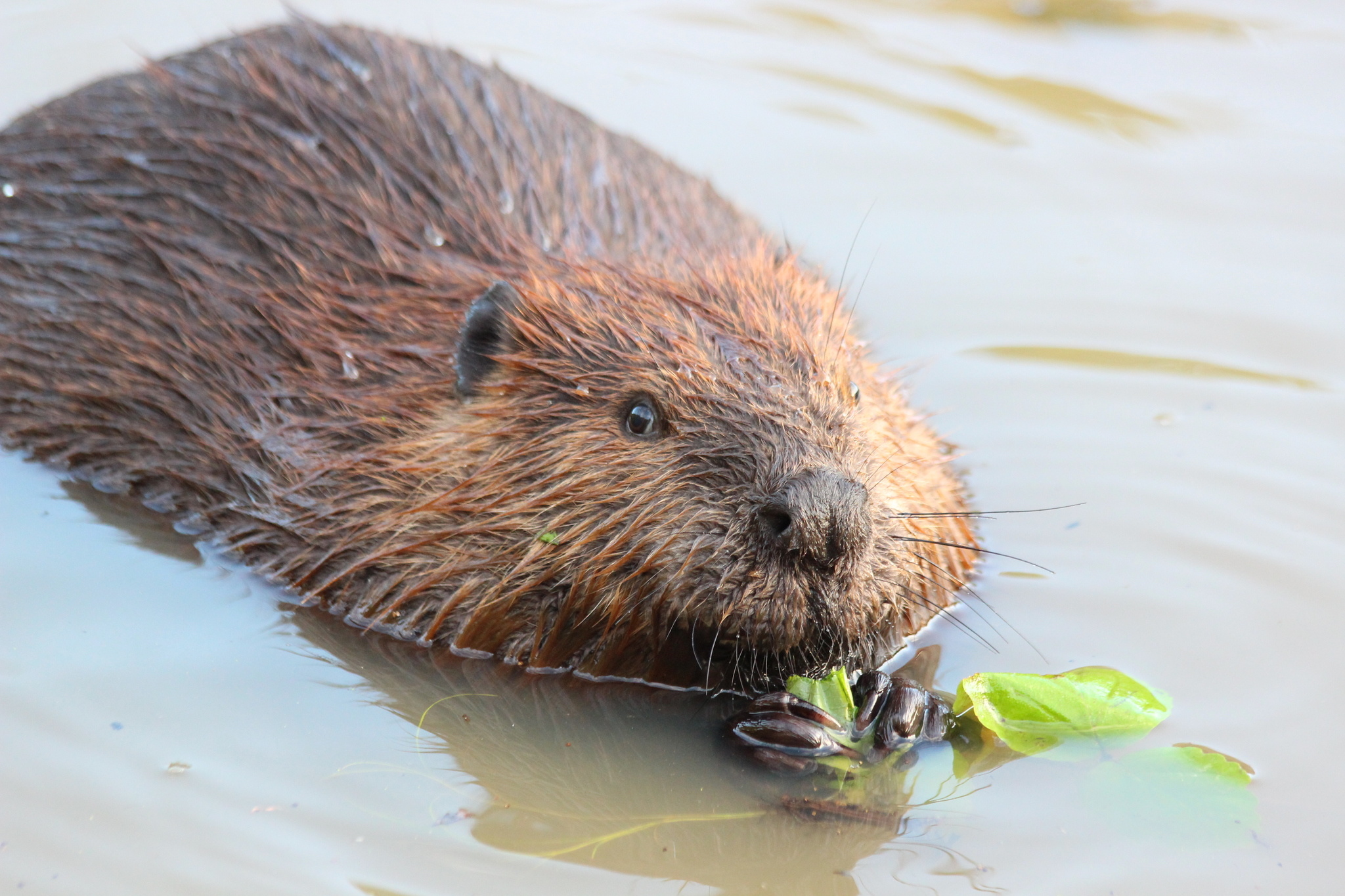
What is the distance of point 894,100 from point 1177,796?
436 cm

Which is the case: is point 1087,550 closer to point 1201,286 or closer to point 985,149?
point 1201,286

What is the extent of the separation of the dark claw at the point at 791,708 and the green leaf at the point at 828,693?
40 mm

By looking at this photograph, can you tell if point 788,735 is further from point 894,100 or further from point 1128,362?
point 894,100

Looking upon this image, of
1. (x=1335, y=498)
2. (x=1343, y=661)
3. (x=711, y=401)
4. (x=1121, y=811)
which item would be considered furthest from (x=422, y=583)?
(x=1335, y=498)

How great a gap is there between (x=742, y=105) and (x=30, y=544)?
12.9 ft

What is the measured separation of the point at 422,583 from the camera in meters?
3.90

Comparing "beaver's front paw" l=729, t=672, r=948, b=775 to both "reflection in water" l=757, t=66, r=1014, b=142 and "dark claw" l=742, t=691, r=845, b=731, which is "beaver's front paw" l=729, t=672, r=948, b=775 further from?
"reflection in water" l=757, t=66, r=1014, b=142

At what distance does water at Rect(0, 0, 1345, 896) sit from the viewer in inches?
134

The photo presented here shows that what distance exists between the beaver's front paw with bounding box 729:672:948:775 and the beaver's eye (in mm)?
692

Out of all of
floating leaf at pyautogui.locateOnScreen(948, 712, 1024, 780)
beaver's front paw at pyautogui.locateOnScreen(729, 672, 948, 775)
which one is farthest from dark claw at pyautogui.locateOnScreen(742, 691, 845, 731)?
floating leaf at pyautogui.locateOnScreen(948, 712, 1024, 780)

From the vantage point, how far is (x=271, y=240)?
4.46m

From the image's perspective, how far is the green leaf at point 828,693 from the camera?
3729mm

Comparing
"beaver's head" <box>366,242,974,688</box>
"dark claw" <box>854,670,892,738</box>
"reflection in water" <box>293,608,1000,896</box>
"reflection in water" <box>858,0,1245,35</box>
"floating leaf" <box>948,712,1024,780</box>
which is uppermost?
"reflection in water" <box>858,0,1245,35</box>

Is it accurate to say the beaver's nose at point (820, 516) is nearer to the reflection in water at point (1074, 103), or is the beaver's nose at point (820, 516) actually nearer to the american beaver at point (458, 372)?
the american beaver at point (458, 372)
